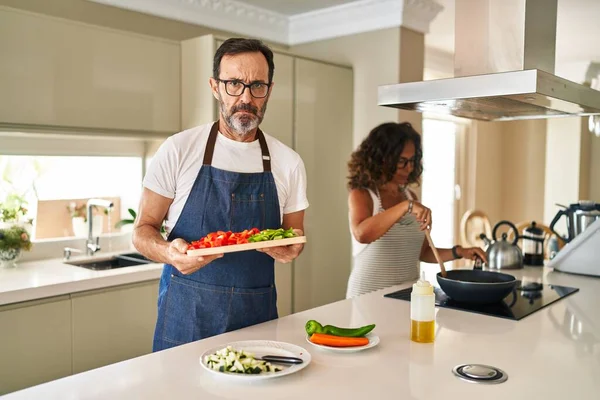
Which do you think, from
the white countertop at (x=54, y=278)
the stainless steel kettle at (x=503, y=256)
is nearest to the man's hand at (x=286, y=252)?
the white countertop at (x=54, y=278)

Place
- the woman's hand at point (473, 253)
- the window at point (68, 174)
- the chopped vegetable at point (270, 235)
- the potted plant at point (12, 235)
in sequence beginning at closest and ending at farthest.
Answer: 1. the chopped vegetable at point (270, 235)
2. the woman's hand at point (473, 253)
3. the potted plant at point (12, 235)
4. the window at point (68, 174)

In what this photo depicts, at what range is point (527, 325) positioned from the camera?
179 cm

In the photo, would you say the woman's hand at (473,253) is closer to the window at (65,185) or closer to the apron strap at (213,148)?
the apron strap at (213,148)

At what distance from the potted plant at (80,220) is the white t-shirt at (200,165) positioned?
1.59 m

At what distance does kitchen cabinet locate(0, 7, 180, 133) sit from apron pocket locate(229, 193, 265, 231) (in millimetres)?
1321

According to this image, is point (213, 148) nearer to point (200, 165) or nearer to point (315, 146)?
point (200, 165)

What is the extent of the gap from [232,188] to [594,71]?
5.18m

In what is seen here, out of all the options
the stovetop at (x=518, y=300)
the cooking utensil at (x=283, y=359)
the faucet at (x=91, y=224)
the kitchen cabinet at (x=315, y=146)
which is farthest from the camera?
the kitchen cabinet at (x=315, y=146)

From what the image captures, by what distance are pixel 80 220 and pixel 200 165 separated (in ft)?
5.60

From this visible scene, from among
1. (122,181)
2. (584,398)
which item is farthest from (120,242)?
(584,398)

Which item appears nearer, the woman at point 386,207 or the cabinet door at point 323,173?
the woman at point 386,207

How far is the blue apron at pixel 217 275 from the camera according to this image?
182cm

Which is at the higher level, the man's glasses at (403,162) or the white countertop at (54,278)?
the man's glasses at (403,162)

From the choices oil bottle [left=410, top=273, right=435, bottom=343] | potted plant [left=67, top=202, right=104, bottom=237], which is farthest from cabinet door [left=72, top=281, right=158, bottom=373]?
oil bottle [left=410, top=273, right=435, bottom=343]
